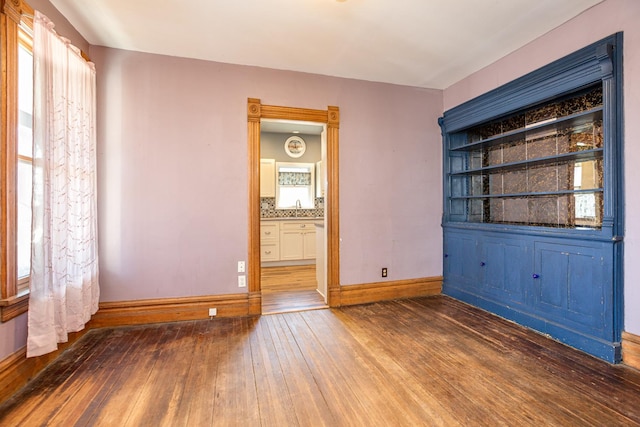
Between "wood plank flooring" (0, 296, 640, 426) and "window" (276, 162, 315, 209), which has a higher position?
"window" (276, 162, 315, 209)

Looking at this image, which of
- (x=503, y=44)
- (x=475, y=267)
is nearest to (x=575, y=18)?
(x=503, y=44)

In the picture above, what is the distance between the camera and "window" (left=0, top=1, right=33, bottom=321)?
70.8 inches

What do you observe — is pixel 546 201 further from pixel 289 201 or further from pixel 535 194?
pixel 289 201

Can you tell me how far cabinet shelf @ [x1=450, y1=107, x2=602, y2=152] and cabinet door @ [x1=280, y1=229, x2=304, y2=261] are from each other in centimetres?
336

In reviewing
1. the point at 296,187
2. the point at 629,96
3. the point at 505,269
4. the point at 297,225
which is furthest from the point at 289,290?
the point at 629,96

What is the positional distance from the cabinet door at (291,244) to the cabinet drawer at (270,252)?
0.07m

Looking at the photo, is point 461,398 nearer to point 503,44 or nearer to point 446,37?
point 446,37

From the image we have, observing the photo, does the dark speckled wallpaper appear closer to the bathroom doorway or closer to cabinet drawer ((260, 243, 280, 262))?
the bathroom doorway

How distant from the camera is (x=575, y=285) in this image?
2.48 meters

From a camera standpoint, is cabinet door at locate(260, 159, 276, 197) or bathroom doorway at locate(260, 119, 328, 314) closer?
bathroom doorway at locate(260, 119, 328, 314)

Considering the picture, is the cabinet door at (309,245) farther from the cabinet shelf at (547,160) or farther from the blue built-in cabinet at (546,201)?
the cabinet shelf at (547,160)

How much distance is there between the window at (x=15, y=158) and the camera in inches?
70.8

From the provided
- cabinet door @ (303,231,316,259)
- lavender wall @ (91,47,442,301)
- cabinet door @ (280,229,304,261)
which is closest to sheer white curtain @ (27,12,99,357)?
lavender wall @ (91,47,442,301)

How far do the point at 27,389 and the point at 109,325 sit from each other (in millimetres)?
1011
